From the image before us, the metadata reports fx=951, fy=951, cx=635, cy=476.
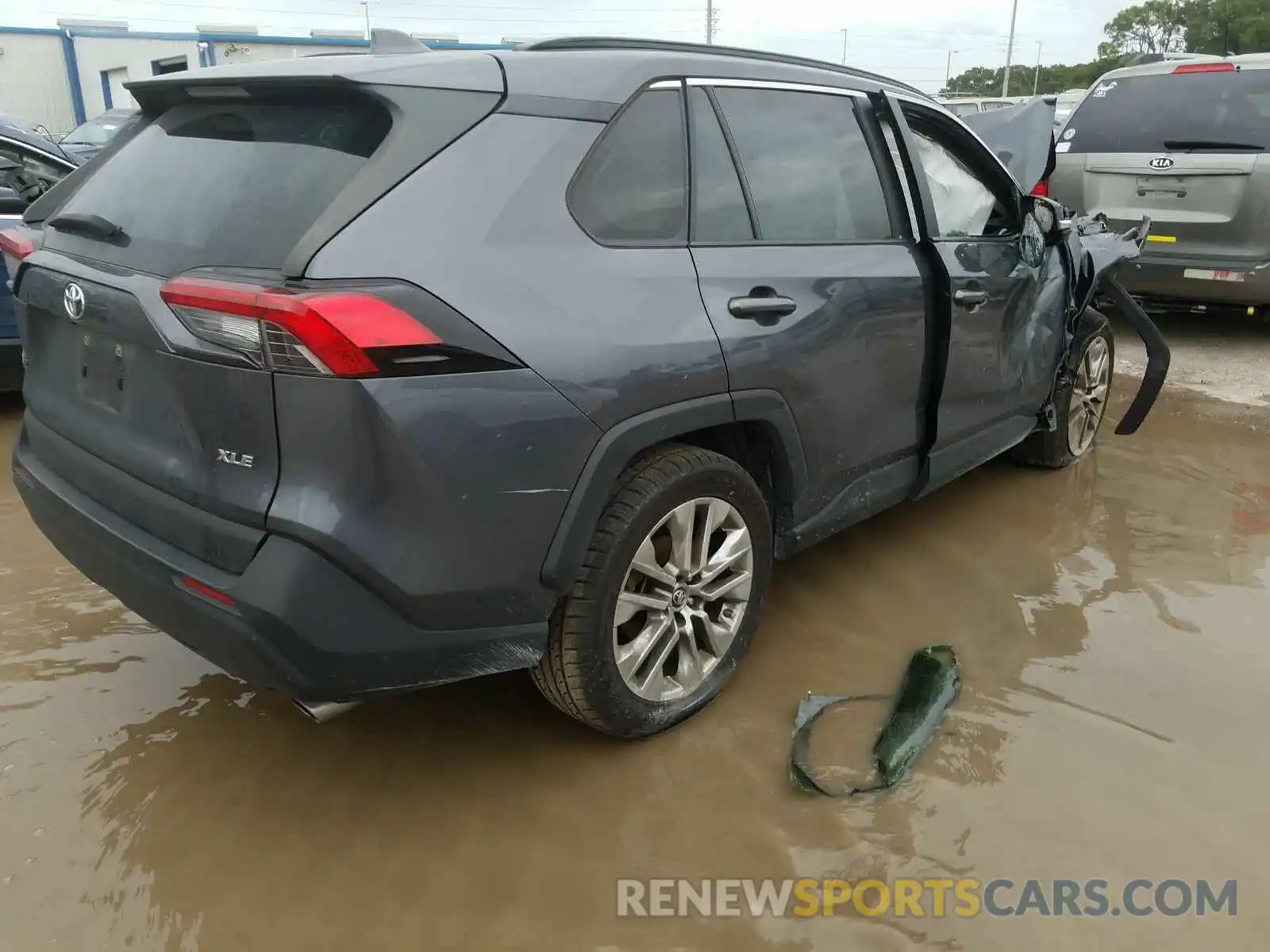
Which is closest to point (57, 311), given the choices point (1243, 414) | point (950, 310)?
point (950, 310)

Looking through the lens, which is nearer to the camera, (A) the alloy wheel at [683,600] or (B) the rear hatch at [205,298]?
(B) the rear hatch at [205,298]

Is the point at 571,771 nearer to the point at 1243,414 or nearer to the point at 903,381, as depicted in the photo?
the point at 903,381

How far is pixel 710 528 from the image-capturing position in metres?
2.50

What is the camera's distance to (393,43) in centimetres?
255

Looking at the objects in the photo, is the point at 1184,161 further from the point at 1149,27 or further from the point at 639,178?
the point at 1149,27

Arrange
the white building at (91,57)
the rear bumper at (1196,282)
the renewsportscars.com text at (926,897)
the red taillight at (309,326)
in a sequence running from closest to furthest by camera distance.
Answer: the red taillight at (309,326)
the renewsportscars.com text at (926,897)
the rear bumper at (1196,282)
the white building at (91,57)

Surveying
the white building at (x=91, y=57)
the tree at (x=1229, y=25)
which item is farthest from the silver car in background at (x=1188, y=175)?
the tree at (x=1229, y=25)

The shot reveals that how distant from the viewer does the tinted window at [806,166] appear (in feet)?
8.61

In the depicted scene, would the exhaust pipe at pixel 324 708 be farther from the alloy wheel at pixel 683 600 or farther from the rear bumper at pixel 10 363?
the rear bumper at pixel 10 363

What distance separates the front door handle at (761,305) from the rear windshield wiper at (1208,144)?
17.2 ft

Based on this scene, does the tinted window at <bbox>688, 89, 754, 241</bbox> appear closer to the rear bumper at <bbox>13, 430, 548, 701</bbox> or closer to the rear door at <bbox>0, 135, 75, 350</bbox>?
the rear bumper at <bbox>13, 430, 548, 701</bbox>

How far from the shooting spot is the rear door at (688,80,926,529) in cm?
248

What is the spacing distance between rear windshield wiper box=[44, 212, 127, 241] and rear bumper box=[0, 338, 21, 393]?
2.82m

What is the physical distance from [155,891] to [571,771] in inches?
38.5
